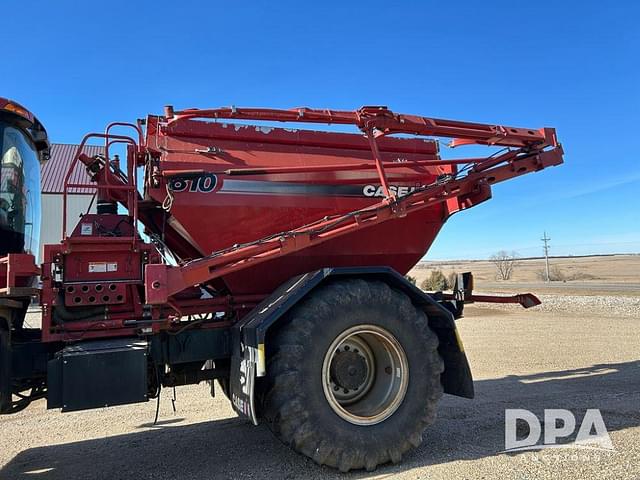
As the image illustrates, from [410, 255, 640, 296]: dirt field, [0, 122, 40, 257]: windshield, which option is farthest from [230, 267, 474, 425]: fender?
[410, 255, 640, 296]: dirt field

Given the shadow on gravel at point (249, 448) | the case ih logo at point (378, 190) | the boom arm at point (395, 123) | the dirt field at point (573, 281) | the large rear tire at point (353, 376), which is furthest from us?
the dirt field at point (573, 281)

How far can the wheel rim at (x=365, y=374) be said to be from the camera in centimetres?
427

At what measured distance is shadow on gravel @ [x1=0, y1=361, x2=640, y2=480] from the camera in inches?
166

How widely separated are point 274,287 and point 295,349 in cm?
114

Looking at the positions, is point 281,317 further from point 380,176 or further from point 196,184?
point 380,176

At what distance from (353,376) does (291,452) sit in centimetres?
93

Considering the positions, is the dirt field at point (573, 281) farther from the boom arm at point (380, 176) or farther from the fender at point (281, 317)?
the fender at point (281, 317)

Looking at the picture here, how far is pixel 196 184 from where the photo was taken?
4.72 metres

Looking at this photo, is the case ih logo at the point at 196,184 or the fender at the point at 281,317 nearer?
the fender at the point at 281,317

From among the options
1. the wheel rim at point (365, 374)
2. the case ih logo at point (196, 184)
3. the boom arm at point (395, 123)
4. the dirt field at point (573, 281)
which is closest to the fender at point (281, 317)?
the wheel rim at point (365, 374)

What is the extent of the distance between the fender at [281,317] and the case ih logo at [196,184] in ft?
3.91

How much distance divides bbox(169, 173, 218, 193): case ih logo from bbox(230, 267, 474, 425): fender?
119 centimetres

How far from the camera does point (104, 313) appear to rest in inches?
167

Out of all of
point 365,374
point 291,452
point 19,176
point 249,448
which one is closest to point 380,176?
point 365,374
